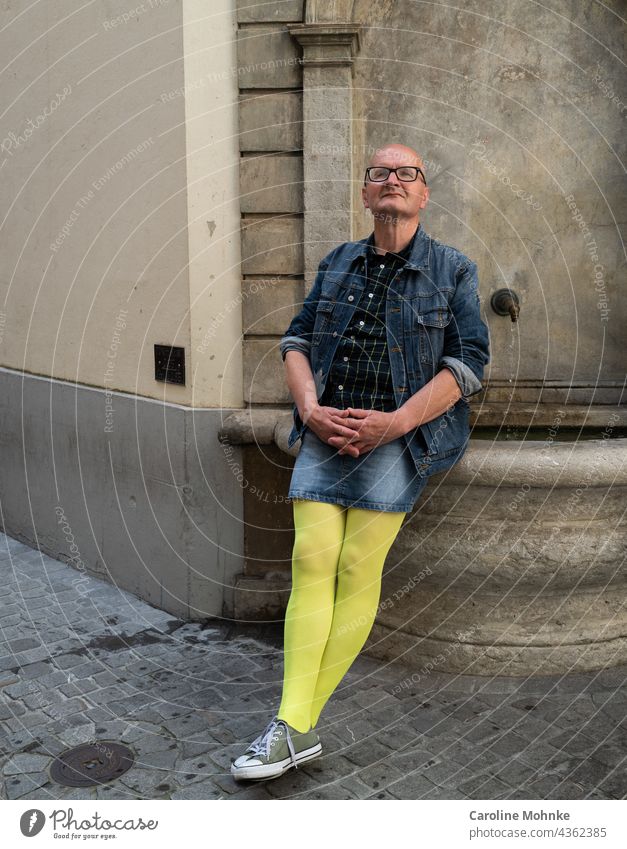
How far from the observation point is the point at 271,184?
4.43 meters

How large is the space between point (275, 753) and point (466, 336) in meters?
1.60

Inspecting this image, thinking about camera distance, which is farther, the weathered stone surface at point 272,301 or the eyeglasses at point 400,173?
the weathered stone surface at point 272,301

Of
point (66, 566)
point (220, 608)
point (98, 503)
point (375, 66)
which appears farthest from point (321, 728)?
point (375, 66)

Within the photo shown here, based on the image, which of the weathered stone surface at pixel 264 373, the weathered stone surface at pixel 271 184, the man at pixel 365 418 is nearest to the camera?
the man at pixel 365 418

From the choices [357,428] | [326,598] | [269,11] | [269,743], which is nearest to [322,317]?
[357,428]

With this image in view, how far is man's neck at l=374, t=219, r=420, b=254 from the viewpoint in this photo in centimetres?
337

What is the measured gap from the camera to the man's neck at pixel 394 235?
3.37 m

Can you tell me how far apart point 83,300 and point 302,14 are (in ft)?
6.54

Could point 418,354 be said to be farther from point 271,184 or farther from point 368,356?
point 271,184

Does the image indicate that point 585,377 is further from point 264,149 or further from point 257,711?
point 257,711

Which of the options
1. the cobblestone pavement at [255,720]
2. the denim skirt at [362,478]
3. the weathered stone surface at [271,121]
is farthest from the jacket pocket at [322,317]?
the cobblestone pavement at [255,720]

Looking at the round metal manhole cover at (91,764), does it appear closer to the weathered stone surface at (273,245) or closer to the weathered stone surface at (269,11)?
the weathered stone surface at (273,245)

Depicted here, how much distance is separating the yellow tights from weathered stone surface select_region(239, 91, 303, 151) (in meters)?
1.96

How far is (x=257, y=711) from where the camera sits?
12.3ft
